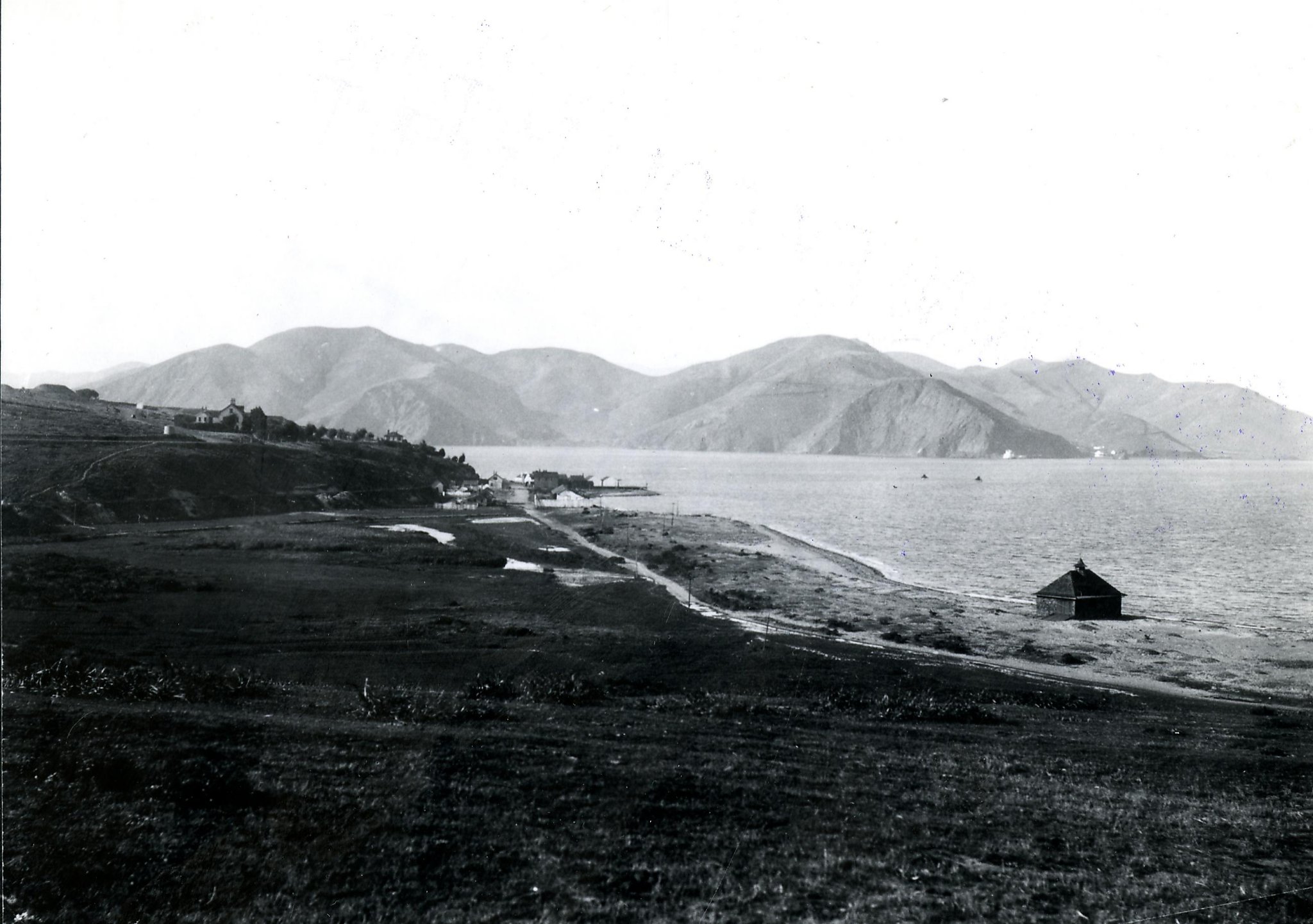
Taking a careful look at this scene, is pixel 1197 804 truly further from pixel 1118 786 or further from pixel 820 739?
pixel 820 739

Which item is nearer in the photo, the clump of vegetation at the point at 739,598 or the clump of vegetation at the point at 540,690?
the clump of vegetation at the point at 540,690

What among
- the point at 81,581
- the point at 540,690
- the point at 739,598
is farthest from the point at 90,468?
the point at 739,598

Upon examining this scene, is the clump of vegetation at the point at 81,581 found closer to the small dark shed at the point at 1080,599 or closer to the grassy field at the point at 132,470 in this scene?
the grassy field at the point at 132,470

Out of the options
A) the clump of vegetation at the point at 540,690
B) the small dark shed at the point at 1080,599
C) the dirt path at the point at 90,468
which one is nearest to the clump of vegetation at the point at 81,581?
the dirt path at the point at 90,468

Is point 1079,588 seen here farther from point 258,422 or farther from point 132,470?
point 132,470

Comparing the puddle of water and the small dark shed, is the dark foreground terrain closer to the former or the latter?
the puddle of water

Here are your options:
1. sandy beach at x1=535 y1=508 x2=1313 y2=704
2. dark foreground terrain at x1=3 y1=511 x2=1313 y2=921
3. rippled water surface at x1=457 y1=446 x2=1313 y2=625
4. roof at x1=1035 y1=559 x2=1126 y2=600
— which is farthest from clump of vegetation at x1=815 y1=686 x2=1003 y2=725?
roof at x1=1035 y1=559 x2=1126 y2=600

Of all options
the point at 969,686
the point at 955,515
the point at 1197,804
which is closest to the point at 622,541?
the point at 969,686

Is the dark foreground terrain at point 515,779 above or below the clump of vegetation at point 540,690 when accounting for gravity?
above
